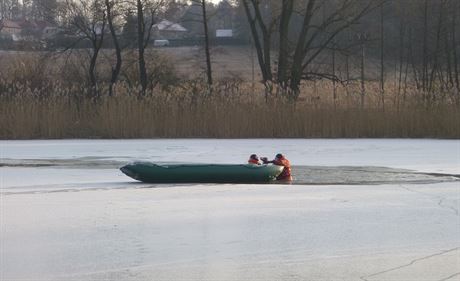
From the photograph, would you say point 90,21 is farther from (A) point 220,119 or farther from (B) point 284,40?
(A) point 220,119

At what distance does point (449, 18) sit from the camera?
27.4 meters

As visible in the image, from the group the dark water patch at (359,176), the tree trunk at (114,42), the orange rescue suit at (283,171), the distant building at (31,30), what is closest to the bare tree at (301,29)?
the tree trunk at (114,42)

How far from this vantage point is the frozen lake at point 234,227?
16.4ft

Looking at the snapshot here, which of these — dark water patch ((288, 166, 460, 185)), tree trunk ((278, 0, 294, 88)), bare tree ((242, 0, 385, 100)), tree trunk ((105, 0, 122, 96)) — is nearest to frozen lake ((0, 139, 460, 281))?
dark water patch ((288, 166, 460, 185))

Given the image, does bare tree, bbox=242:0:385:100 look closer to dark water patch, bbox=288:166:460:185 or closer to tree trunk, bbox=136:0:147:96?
tree trunk, bbox=136:0:147:96

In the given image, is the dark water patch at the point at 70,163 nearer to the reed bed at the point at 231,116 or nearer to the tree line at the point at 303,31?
the reed bed at the point at 231,116

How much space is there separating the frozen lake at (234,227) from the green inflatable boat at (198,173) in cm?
21

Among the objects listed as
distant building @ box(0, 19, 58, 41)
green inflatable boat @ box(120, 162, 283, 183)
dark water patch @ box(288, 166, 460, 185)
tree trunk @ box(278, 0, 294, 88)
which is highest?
distant building @ box(0, 19, 58, 41)

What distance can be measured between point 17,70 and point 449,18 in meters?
16.7

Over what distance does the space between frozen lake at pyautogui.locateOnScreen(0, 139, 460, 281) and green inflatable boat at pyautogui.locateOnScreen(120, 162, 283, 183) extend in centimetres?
21

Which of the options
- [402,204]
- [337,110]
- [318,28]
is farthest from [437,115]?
[402,204]

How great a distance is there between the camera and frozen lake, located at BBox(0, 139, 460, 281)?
197 inches

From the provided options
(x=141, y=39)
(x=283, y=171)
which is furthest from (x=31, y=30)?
(x=283, y=171)

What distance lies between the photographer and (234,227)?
20.4 ft
